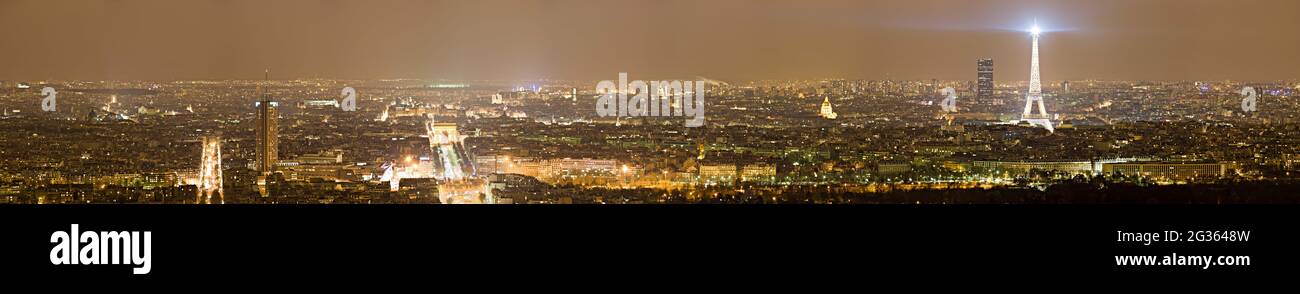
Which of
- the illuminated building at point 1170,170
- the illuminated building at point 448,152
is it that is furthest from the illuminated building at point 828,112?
the illuminated building at point 448,152

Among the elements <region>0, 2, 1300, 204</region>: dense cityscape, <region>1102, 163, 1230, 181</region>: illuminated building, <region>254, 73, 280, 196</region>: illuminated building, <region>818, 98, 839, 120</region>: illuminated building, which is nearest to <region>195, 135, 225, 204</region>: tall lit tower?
<region>0, 2, 1300, 204</region>: dense cityscape

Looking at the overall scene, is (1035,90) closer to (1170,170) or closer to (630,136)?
(1170,170)

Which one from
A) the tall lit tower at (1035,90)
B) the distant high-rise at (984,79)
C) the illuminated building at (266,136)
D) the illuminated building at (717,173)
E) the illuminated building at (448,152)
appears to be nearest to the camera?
the illuminated building at (717,173)

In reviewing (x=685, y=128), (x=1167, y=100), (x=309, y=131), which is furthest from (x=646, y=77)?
(x=1167, y=100)

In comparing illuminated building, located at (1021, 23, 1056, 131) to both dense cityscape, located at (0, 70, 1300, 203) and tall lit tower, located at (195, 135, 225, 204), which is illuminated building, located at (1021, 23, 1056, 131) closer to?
dense cityscape, located at (0, 70, 1300, 203)

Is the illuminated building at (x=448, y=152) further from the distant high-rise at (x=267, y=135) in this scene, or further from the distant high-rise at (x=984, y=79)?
the distant high-rise at (x=984, y=79)
